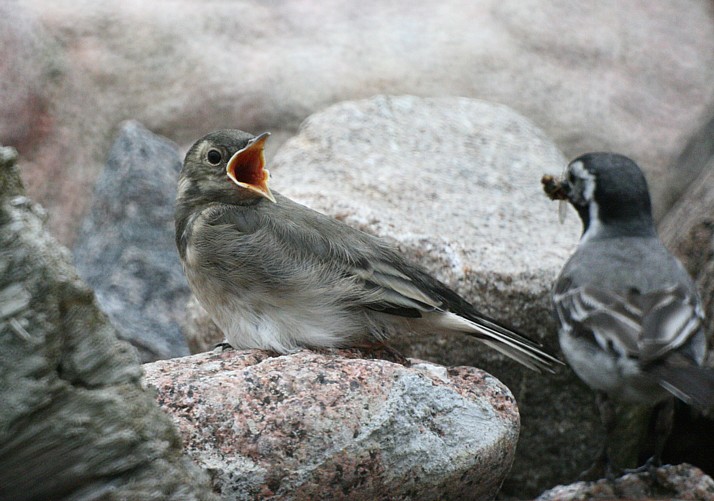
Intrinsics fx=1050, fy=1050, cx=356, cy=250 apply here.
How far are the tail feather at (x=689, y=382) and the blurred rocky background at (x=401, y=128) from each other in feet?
4.07

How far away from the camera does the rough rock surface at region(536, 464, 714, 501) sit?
5191 millimetres

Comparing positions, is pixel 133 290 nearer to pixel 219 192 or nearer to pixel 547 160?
pixel 219 192

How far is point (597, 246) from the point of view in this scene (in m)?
6.09

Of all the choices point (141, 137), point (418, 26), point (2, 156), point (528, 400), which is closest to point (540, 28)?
point (418, 26)

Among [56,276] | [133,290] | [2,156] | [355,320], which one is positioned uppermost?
[2,156]

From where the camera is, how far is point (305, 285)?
16.3ft

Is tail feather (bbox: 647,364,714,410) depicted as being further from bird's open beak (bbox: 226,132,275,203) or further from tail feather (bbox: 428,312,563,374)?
bird's open beak (bbox: 226,132,275,203)

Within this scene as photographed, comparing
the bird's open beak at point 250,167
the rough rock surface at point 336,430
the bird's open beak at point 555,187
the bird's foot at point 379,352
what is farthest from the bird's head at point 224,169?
the bird's open beak at point 555,187

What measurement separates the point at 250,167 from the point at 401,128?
246 centimetres

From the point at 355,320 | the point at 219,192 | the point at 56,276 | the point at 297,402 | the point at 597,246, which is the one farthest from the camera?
the point at 597,246

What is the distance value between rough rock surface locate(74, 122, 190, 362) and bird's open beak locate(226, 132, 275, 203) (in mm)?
1605

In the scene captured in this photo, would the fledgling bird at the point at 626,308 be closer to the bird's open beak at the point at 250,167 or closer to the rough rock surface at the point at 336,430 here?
the rough rock surface at the point at 336,430

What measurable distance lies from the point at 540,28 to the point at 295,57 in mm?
2480

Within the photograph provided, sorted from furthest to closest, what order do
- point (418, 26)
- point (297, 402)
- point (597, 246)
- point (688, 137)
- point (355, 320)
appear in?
point (418, 26) < point (688, 137) < point (597, 246) < point (355, 320) < point (297, 402)
